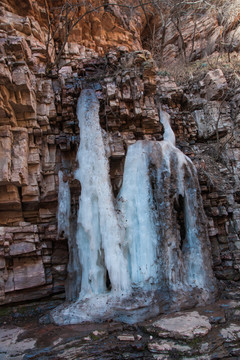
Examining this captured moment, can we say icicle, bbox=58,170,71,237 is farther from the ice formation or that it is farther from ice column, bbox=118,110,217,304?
ice column, bbox=118,110,217,304

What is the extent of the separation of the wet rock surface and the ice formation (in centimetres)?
44

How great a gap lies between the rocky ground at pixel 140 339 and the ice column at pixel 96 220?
1.06 m

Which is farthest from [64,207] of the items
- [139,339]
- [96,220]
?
[139,339]

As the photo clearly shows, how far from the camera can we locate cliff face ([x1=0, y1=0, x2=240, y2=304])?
20.4 ft

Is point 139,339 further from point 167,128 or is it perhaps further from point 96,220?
point 167,128

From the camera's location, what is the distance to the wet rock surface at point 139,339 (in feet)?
12.2

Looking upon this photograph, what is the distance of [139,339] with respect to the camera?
4.04 meters

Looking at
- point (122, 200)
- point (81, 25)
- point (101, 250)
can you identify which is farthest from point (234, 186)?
point (81, 25)

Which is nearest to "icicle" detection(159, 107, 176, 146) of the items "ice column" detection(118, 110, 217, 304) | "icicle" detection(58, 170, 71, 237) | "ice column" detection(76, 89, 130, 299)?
"ice column" detection(118, 110, 217, 304)

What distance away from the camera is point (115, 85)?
7.80 meters

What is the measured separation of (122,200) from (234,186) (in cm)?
392

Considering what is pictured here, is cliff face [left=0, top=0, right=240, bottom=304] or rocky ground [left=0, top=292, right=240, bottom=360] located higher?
cliff face [left=0, top=0, right=240, bottom=304]

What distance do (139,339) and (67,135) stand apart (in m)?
5.53

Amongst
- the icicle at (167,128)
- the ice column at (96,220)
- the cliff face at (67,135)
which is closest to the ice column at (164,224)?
the ice column at (96,220)
